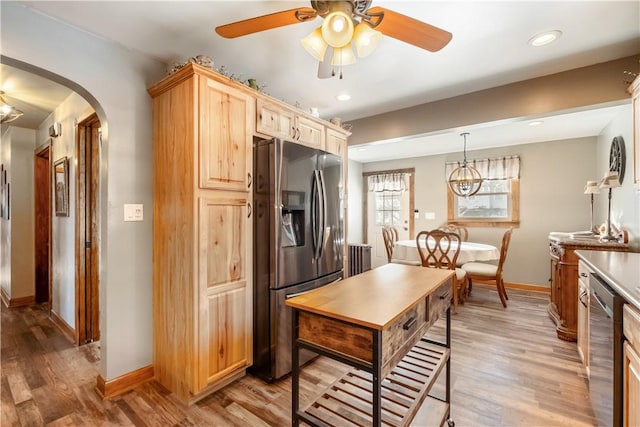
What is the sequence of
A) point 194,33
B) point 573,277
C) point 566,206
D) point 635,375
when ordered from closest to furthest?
point 635,375, point 194,33, point 573,277, point 566,206

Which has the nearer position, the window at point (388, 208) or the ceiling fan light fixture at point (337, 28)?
the ceiling fan light fixture at point (337, 28)

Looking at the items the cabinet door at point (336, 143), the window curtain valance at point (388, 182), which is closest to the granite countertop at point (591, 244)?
the cabinet door at point (336, 143)

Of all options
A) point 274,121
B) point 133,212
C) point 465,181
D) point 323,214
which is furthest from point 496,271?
point 133,212

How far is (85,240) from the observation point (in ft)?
8.86

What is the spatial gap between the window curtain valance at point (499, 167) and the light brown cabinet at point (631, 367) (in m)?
4.14

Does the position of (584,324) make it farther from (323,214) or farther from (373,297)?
(323,214)

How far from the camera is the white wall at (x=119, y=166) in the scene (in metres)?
1.81

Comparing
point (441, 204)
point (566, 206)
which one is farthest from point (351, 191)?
point (566, 206)

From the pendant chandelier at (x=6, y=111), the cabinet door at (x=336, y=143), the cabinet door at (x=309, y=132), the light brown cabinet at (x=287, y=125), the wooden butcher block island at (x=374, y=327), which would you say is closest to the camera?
the wooden butcher block island at (x=374, y=327)

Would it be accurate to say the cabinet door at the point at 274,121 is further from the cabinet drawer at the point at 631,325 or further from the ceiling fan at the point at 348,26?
the cabinet drawer at the point at 631,325

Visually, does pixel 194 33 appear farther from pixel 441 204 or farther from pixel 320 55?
pixel 441 204

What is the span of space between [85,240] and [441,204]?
17.6 feet

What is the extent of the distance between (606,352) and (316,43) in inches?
86.5

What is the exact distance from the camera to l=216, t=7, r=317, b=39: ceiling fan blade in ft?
4.50
